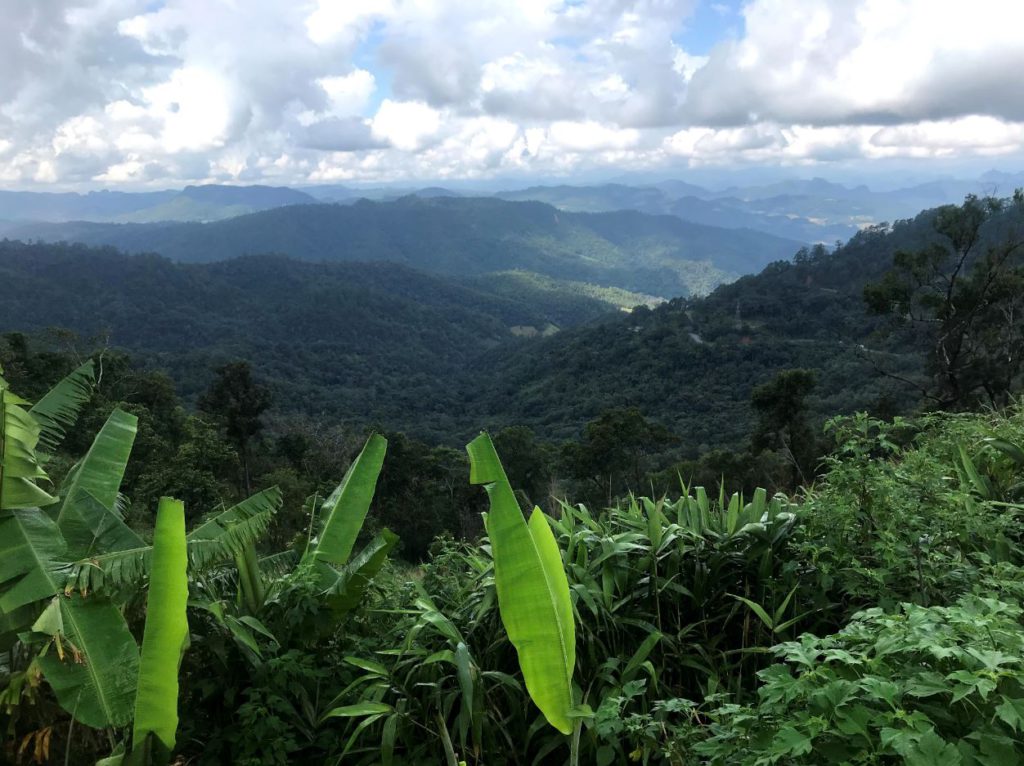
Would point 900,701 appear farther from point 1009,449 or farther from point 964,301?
point 964,301

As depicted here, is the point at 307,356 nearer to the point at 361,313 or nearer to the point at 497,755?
the point at 361,313

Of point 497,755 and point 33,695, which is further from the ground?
point 33,695

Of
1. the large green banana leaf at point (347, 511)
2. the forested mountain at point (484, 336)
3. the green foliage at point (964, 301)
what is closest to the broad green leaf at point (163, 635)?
the large green banana leaf at point (347, 511)

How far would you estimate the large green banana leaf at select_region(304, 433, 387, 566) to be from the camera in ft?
9.34

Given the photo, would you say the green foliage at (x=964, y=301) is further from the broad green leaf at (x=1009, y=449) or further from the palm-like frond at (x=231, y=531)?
the palm-like frond at (x=231, y=531)

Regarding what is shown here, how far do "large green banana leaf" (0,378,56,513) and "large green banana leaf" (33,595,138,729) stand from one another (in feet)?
1.40

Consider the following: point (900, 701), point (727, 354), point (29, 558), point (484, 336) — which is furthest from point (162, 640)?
point (484, 336)

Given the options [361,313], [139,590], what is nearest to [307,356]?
[361,313]

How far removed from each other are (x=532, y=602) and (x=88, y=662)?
1487 millimetres

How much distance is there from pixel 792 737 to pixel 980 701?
0.53 metres

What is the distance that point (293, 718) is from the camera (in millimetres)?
2221

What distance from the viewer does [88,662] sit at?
6.64ft

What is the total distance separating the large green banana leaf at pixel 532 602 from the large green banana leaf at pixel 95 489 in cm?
159

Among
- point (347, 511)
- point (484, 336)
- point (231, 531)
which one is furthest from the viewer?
point (484, 336)
